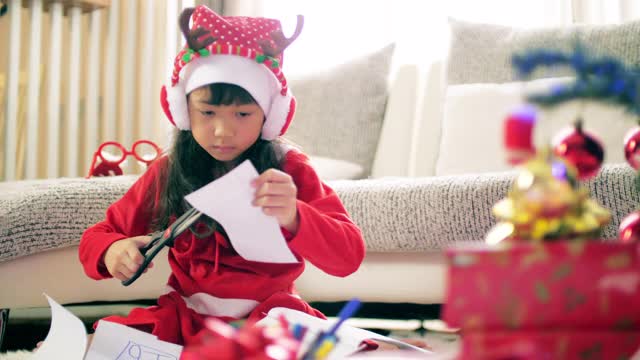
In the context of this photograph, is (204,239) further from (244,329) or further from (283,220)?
(244,329)

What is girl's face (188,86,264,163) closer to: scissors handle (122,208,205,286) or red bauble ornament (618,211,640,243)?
scissors handle (122,208,205,286)

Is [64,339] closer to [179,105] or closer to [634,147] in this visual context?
[179,105]

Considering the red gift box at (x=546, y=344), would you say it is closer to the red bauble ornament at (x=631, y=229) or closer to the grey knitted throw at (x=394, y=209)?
the red bauble ornament at (x=631, y=229)

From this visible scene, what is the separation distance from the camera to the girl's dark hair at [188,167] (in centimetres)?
102

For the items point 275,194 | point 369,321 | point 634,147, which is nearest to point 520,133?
point 634,147

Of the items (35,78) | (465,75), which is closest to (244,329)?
(465,75)

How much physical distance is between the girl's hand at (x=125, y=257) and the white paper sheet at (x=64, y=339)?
0.08 m

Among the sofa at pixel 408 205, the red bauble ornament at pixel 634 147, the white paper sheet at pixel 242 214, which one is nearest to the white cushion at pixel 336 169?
the sofa at pixel 408 205

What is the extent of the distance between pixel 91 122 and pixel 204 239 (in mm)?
1692

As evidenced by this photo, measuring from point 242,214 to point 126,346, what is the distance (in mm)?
272

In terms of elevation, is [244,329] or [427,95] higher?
[427,95]

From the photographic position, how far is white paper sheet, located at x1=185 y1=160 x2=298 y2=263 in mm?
729

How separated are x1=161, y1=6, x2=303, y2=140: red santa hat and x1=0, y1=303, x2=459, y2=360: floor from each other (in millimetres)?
676

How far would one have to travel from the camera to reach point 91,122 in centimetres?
259
